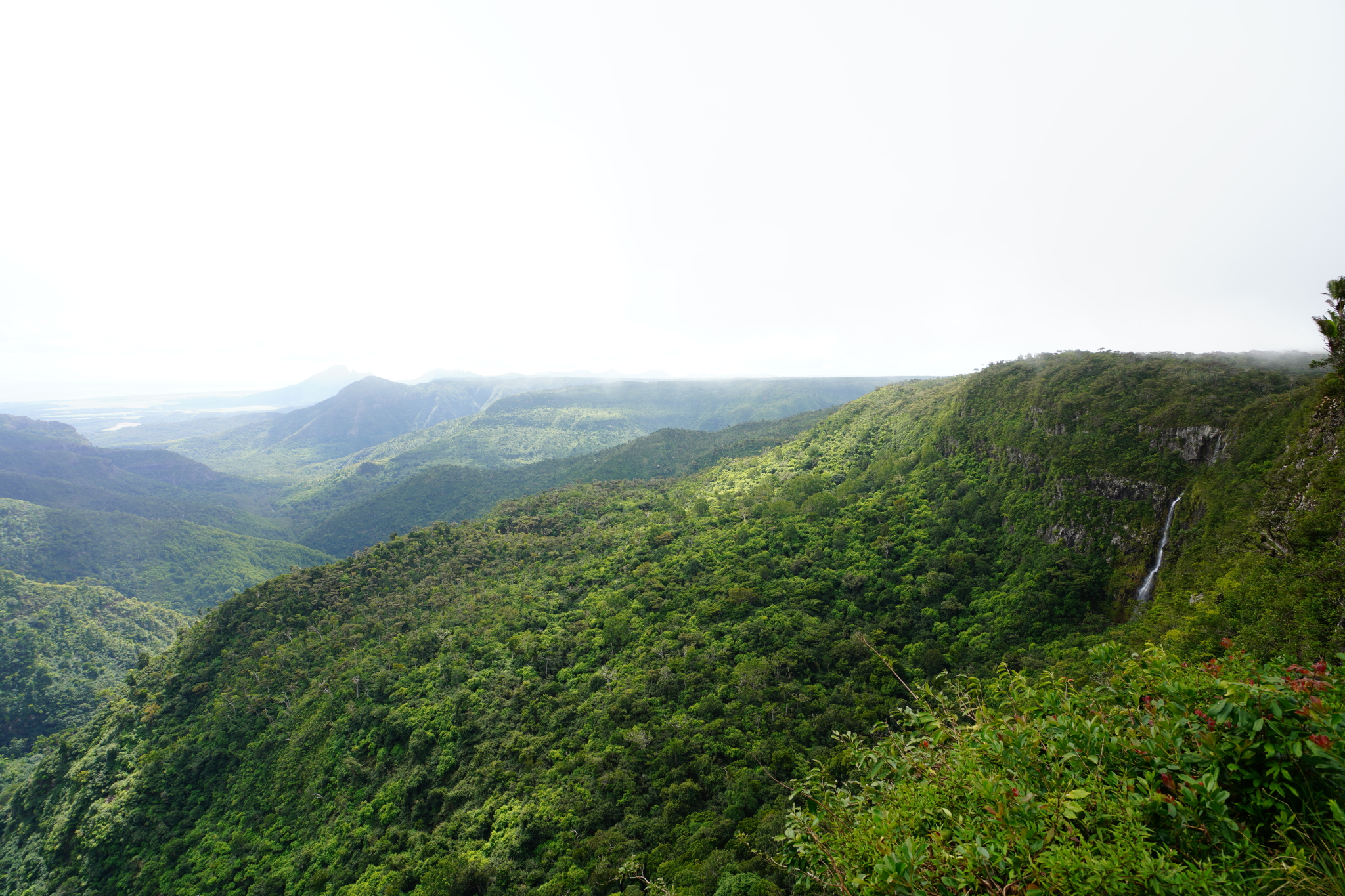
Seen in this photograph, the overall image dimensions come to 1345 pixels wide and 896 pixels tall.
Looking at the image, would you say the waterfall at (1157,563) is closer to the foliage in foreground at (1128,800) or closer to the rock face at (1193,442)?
the rock face at (1193,442)

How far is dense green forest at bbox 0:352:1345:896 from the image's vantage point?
13.8ft

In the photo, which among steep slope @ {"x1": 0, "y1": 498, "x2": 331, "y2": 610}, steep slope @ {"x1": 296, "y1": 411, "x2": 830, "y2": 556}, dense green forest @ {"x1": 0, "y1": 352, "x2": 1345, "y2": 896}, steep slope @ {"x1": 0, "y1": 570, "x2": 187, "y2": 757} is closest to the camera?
dense green forest @ {"x1": 0, "y1": 352, "x2": 1345, "y2": 896}

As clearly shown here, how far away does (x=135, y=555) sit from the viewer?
137625 millimetres

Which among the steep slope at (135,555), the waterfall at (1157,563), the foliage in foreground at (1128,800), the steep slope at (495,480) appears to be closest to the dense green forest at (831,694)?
the foliage in foreground at (1128,800)

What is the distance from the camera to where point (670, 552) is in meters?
A: 58.7

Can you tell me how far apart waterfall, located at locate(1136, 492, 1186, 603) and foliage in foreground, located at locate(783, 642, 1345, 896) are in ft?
110

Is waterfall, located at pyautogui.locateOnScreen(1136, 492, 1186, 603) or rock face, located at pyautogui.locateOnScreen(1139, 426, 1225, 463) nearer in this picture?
rock face, located at pyautogui.locateOnScreen(1139, 426, 1225, 463)

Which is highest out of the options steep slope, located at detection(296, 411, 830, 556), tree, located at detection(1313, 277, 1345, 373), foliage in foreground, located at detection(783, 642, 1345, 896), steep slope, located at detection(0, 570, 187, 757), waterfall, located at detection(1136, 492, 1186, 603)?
tree, located at detection(1313, 277, 1345, 373)

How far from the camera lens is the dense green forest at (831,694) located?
13.8 ft

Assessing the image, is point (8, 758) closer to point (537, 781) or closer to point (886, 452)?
point (537, 781)

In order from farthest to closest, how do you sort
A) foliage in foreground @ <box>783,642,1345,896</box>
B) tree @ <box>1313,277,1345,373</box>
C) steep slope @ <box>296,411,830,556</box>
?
1. steep slope @ <box>296,411,830,556</box>
2. tree @ <box>1313,277,1345,373</box>
3. foliage in foreground @ <box>783,642,1345,896</box>

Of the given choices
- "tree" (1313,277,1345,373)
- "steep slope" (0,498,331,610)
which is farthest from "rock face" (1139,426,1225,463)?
"steep slope" (0,498,331,610)

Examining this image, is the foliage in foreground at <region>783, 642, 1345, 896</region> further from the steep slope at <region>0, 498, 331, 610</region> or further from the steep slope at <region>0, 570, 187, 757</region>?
the steep slope at <region>0, 498, 331, 610</region>

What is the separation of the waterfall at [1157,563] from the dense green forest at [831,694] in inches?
33.1
